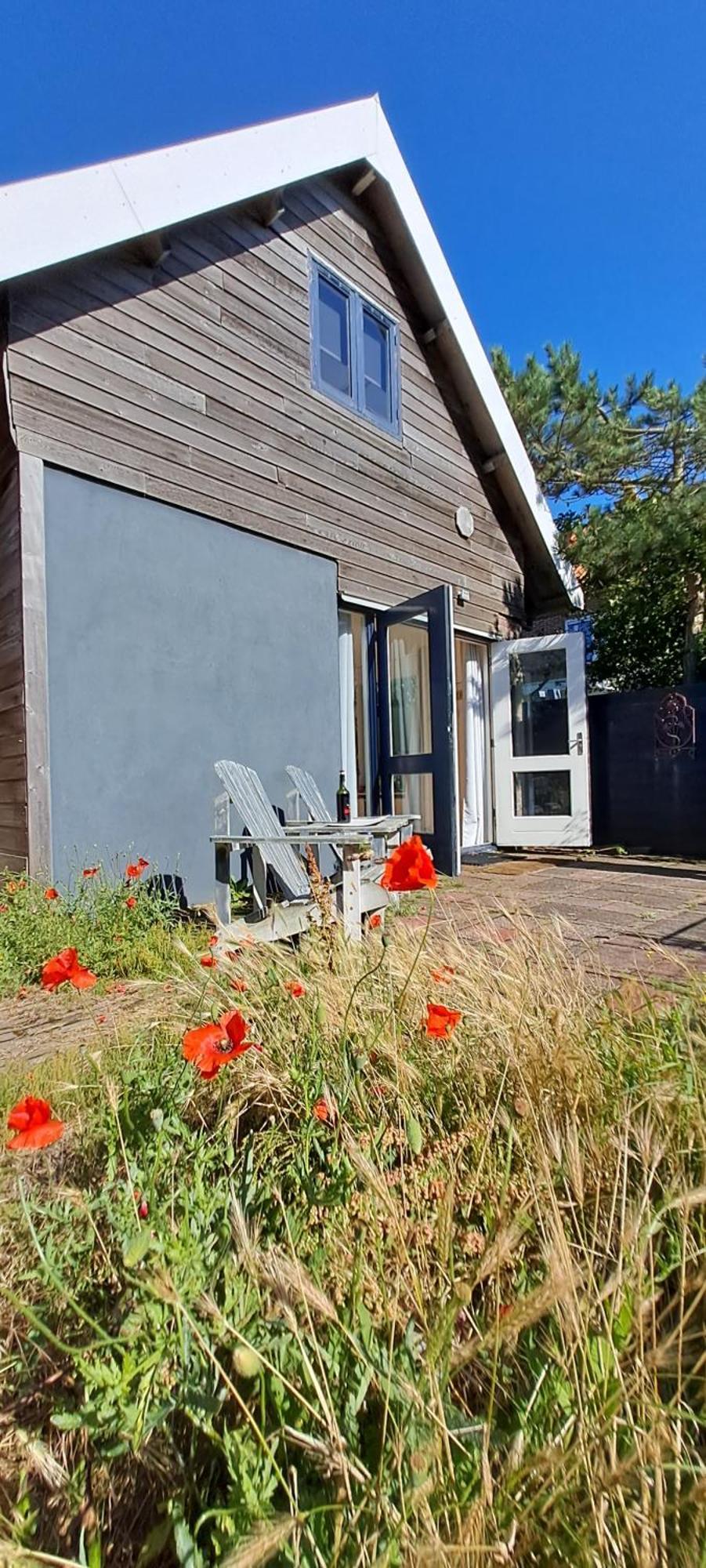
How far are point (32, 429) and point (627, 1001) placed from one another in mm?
3479

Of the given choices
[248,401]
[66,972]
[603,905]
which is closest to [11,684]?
[248,401]

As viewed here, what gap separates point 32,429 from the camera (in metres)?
3.30

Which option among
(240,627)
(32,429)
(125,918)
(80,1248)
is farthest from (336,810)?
(80,1248)

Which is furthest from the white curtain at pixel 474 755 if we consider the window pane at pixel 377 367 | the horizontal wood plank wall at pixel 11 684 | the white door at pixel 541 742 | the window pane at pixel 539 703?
the horizontal wood plank wall at pixel 11 684

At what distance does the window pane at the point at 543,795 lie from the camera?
6.22 m

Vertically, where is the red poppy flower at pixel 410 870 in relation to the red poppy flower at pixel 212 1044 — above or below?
above

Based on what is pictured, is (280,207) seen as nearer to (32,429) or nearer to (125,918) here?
(32,429)

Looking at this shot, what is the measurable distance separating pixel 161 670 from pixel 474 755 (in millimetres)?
3699

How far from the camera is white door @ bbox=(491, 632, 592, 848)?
615 centimetres

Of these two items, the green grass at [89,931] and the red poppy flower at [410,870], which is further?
the green grass at [89,931]

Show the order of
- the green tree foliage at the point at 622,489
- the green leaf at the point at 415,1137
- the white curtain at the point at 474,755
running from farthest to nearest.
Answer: the green tree foliage at the point at 622,489, the white curtain at the point at 474,755, the green leaf at the point at 415,1137

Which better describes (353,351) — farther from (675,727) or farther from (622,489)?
(622,489)

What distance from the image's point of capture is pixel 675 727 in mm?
6109

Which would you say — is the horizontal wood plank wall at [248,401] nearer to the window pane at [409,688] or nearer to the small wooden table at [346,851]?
the window pane at [409,688]
